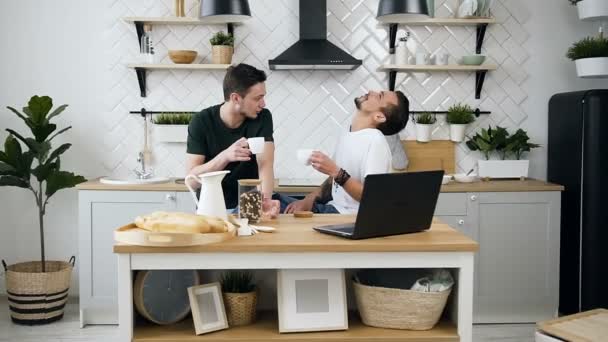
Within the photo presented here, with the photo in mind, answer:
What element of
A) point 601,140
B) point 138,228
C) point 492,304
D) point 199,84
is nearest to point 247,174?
point 138,228

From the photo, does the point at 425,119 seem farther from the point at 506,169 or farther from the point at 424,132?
the point at 506,169

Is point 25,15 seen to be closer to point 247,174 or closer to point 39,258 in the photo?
point 39,258

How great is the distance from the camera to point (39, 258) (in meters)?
5.25

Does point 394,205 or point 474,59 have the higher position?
point 474,59

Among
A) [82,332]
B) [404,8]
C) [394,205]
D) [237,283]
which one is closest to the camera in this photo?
[394,205]

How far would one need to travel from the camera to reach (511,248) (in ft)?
15.8

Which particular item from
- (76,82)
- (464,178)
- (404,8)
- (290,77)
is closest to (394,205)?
(404,8)

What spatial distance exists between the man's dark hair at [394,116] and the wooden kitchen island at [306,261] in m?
1.14

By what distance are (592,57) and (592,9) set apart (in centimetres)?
31

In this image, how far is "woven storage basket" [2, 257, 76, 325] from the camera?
460 centimetres

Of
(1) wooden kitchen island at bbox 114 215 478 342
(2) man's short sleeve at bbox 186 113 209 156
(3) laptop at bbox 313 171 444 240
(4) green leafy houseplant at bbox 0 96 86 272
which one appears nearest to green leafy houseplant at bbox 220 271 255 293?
(1) wooden kitchen island at bbox 114 215 478 342

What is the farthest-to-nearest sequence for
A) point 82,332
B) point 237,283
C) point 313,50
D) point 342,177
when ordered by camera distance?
point 313,50 → point 82,332 → point 342,177 → point 237,283

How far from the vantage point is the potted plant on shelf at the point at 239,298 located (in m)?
2.63

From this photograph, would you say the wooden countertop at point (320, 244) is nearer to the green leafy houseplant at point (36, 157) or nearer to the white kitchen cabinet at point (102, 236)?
the white kitchen cabinet at point (102, 236)
